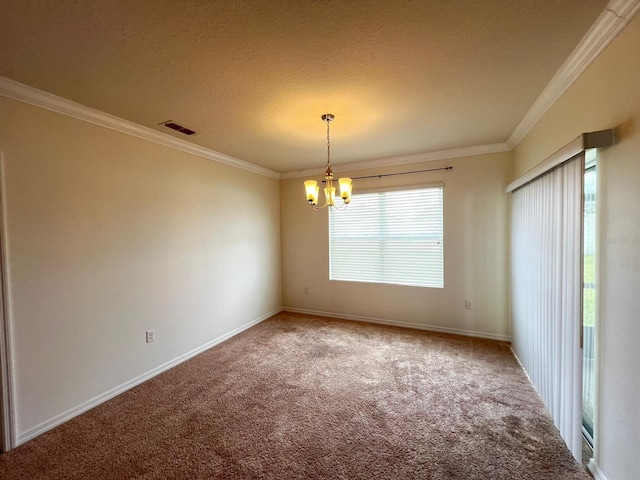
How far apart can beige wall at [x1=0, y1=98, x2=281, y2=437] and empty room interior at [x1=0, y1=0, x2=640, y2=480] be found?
0.02 metres

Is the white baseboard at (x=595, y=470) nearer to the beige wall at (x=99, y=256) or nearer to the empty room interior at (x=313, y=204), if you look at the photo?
the empty room interior at (x=313, y=204)

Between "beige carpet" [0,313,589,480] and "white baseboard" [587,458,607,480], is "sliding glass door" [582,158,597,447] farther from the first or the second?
"beige carpet" [0,313,589,480]

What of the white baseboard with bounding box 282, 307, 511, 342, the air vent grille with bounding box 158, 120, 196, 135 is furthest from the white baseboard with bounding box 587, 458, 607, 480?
the air vent grille with bounding box 158, 120, 196, 135

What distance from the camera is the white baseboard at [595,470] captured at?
1.53 meters

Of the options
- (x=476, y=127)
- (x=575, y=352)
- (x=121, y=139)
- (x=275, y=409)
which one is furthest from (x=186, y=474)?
(x=476, y=127)

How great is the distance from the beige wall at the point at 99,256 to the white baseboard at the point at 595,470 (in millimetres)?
3553

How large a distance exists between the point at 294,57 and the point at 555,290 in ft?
7.99

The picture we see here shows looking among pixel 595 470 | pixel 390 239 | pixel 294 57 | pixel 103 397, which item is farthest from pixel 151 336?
pixel 595 470

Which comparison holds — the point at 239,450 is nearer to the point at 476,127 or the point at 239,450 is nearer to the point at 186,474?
the point at 186,474

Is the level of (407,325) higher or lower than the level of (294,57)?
lower

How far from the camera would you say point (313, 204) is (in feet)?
8.50

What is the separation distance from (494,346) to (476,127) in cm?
261

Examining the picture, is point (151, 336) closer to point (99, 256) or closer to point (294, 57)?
point (99, 256)

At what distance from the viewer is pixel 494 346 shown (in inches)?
134
